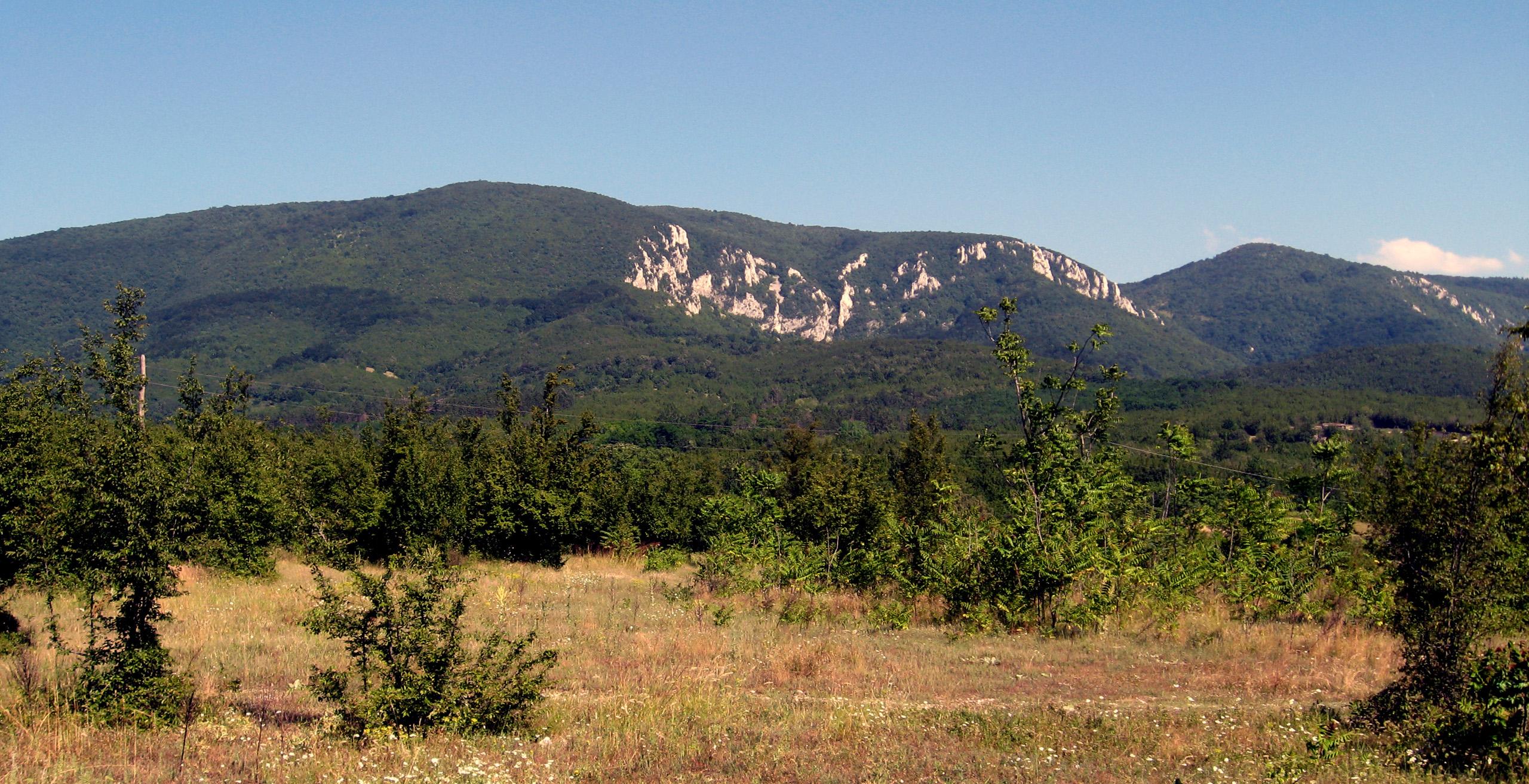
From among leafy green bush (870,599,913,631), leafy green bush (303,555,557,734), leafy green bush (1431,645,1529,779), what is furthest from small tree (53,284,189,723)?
leafy green bush (1431,645,1529,779)

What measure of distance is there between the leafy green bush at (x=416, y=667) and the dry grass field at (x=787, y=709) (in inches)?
15.6

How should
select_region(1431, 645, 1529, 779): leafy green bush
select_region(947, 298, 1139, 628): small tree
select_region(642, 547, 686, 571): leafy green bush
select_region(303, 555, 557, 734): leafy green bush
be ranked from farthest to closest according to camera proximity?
1. select_region(642, 547, 686, 571): leafy green bush
2. select_region(947, 298, 1139, 628): small tree
3. select_region(303, 555, 557, 734): leafy green bush
4. select_region(1431, 645, 1529, 779): leafy green bush

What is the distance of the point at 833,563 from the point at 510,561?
15776 millimetres

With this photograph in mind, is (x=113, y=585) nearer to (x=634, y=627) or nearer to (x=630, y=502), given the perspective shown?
(x=634, y=627)

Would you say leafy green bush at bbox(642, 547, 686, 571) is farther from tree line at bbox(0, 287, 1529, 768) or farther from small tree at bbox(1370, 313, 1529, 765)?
small tree at bbox(1370, 313, 1529, 765)

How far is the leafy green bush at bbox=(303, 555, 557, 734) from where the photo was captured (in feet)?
32.4

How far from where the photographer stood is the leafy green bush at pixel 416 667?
988 cm

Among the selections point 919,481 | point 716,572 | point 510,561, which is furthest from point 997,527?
point 919,481

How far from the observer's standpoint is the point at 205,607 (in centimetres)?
1856

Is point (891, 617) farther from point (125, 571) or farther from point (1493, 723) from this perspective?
point (125, 571)

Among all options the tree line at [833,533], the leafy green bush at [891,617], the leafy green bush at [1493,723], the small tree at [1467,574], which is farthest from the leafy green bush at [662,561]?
the leafy green bush at [1493,723]

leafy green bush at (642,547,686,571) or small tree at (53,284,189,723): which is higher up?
small tree at (53,284,189,723)

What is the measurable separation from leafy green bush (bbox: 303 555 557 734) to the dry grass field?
396 millimetres

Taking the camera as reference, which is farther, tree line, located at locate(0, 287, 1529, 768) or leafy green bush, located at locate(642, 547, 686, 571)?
leafy green bush, located at locate(642, 547, 686, 571)
